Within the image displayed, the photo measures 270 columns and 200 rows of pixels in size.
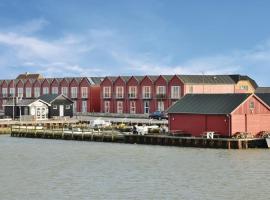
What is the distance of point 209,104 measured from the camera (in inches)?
2509

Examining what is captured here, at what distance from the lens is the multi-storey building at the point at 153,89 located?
10100 cm

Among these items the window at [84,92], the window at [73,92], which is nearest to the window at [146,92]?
the window at [84,92]

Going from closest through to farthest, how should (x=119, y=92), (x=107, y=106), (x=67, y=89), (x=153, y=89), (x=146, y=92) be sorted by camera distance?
(x=153, y=89), (x=146, y=92), (x=119, y=92), (x=107, y=106), (x=67, y=89)

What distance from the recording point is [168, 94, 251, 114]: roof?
61.9 metres

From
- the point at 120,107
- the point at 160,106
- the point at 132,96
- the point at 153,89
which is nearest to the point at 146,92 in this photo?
the point at 153,89

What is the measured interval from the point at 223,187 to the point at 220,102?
25863 millimetres

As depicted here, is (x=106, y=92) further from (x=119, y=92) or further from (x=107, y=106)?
(x=119, y=92)

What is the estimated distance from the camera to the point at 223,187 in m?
38.2

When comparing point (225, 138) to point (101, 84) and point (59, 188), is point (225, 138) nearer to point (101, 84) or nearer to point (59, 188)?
point (59, 188)

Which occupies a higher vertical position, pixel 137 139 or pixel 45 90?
pixel 45 90

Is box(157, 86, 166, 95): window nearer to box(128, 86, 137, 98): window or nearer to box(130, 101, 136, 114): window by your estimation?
box(128, 86, 137, 98): window

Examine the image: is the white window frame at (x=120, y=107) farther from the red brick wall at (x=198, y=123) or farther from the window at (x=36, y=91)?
the red brick wall at (x=198, y=123)

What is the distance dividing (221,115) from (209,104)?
8.76 feet

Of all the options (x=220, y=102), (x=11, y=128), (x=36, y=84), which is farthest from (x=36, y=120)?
(x=220, y=102)
